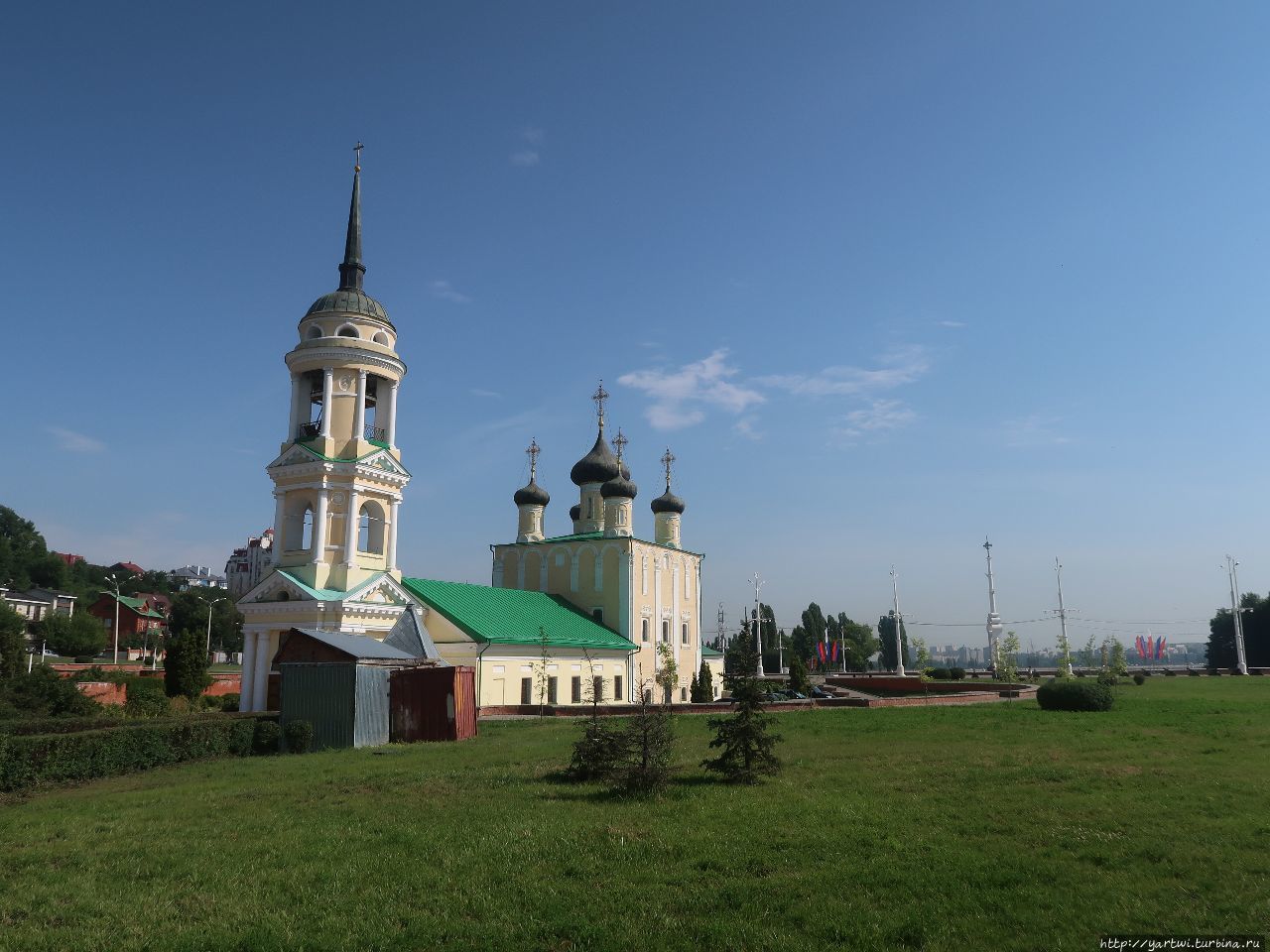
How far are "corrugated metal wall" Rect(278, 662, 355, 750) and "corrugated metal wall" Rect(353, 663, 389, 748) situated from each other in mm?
169

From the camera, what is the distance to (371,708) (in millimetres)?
21484

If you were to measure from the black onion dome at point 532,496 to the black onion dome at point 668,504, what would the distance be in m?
7.10

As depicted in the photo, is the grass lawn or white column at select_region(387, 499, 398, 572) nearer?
the grass lawn

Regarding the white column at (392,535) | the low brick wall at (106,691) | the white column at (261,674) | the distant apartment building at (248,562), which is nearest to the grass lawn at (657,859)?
the white column at (261,674)

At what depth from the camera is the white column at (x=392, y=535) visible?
3406 cm

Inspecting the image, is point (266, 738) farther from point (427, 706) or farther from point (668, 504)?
point (668, 504)

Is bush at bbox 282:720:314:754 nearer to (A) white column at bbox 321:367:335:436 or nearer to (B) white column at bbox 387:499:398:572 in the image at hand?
(B) white column at bbox 387:499:398:572

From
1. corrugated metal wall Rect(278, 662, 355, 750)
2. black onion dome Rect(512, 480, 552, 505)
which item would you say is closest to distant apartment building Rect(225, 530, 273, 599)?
black onion dome Rect(512, 480, 552, 505)

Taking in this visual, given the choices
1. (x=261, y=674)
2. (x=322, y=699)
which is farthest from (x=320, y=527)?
A: (x=322, y=699)

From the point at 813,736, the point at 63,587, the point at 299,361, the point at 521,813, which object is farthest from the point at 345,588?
the point at 63,587

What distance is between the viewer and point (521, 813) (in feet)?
38.2

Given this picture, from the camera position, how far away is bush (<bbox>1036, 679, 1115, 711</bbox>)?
90.7ft

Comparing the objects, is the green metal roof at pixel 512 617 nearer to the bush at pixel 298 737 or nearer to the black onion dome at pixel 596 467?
the black onion dome at pixel 596 467

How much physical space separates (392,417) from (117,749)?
18704 mm
